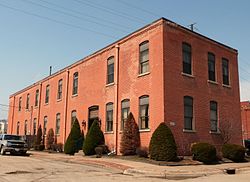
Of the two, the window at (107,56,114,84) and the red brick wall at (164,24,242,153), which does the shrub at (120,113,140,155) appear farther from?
the window at (107,56,114,84)

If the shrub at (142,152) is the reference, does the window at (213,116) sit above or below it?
above

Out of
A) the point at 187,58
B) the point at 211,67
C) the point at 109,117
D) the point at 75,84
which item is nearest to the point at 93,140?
the point at 109,117

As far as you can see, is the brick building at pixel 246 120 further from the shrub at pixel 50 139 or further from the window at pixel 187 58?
the window at pixel 187 58

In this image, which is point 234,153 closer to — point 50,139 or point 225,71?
point 225,71

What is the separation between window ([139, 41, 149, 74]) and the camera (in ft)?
77.8

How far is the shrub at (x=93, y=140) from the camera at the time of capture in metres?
25.8

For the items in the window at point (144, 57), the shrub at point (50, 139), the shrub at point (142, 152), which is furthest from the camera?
the shrub at point (50, 139)

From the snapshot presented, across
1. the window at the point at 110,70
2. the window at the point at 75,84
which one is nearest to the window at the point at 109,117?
the window at the point at 110,70

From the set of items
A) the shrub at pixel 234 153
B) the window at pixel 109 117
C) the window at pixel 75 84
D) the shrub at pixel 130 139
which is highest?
the window at pixel 75 84

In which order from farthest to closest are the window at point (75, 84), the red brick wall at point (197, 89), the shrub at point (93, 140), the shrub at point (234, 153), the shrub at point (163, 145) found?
the window at point (75, 84), the shrub at point (93, 140), the shrub at point (234, 153), the red brick wall at point (197, 89), the shrub at point (163, 145)

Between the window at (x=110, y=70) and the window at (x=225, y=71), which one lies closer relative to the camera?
the window at (x=225, y=71)

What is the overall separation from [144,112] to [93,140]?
18.2 feet

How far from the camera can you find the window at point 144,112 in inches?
889

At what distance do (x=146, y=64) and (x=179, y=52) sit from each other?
98.9 inches
